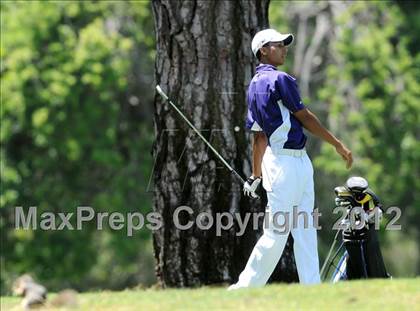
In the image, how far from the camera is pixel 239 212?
1127cm

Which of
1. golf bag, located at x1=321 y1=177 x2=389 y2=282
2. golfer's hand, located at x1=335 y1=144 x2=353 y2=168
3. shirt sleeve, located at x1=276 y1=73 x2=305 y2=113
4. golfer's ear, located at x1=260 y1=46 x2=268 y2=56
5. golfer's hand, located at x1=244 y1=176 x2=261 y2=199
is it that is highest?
golfer's ear, located at x1=260 y1=46 x2=268 y2=56

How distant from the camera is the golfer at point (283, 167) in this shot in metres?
9.78

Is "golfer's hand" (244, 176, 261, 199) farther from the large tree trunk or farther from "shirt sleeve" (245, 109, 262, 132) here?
the large tree trunk

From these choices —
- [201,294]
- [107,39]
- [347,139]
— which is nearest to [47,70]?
[107,39]

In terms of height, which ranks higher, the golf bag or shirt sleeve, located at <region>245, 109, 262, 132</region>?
shirt sleeve, located at <region>245, 109, 262, 132</region>

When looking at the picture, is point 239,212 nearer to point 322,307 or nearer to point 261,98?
point 261,98

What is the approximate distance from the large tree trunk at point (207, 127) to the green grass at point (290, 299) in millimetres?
2017

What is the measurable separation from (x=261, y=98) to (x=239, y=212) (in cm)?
167

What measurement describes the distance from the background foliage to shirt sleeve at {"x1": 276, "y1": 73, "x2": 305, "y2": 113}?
19832 millimetres

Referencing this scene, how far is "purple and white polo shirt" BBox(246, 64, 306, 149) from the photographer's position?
979 cm

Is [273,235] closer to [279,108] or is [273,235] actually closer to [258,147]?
[258,147]

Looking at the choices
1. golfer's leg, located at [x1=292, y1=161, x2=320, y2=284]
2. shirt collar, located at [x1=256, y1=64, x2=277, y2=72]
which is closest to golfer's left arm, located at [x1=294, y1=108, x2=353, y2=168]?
golfer's leg, located at [x1=292, y1=161, x2=320, y2=284]

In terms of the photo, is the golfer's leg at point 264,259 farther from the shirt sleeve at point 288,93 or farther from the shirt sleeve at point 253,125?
the shirt sleeve at point 288,93

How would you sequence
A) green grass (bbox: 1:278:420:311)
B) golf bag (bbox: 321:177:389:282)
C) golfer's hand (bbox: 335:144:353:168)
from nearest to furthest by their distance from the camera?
green grass (bbox: 1:278:420:311) < golfer's hand (bbox: 335:144:353:168) < golf bag (bbox: 321:177:389:282)
